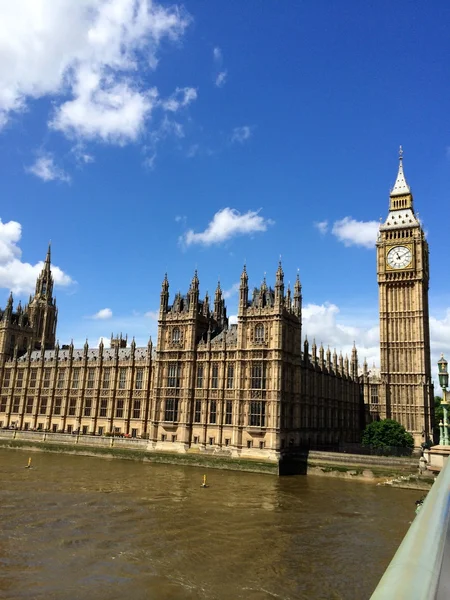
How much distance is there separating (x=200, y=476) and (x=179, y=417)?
17.1 meters

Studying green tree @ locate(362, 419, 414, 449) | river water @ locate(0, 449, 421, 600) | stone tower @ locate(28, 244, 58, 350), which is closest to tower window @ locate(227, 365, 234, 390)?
river water @ locate(0, 449, 421, 600)

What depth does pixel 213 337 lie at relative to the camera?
79.9m

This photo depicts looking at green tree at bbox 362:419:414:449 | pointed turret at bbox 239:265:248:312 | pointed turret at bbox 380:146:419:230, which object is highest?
pointed turret at bbox 380:146:419:230

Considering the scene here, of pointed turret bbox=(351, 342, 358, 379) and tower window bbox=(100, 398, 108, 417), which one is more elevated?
pointed turret bbox=(351, 342, 358, 379)

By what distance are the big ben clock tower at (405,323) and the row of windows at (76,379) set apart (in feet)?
163

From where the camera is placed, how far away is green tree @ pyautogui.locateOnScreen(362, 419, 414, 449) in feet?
260

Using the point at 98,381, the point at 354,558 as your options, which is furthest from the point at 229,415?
the point at 354,558

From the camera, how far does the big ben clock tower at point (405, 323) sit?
98688mm

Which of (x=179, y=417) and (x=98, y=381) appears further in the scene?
(x=98, y=381)

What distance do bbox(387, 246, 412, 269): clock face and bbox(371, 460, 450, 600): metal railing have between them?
10906cm

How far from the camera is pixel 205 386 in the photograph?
7469 cm

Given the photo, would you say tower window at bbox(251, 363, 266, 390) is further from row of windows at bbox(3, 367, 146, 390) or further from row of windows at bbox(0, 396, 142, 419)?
row of windows at bbox(0, 396, 142, 419)

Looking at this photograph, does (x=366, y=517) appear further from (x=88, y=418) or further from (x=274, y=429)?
(x=88, y=418)

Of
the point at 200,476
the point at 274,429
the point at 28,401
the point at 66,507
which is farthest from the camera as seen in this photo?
the point at 28,401
